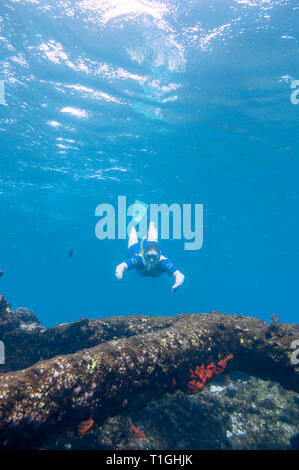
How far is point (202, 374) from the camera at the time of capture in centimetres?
552

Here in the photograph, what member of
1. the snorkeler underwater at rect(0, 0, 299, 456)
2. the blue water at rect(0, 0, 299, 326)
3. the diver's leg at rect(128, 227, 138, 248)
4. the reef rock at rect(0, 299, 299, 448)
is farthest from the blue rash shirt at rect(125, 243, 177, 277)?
the blue water at rect(0, 0, 299, 326)

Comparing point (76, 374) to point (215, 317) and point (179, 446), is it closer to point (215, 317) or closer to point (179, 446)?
point (179, 446)

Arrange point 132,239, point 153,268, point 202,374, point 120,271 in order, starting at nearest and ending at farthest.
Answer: point 202,374, point 120,271, point 153,268, point 132,239

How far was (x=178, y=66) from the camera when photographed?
13.3 metres

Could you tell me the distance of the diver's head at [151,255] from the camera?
9.92 meters

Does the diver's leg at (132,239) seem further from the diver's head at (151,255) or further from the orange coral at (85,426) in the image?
the orange coral at (85,426)

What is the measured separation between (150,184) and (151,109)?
10.8 m

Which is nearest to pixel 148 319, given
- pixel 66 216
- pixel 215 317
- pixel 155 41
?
pixel 215 317

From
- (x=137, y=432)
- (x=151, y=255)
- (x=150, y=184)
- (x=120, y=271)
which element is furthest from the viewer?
(x=150, y=184)

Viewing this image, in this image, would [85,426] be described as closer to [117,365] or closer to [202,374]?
[117,365]

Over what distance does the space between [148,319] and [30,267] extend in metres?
75.6

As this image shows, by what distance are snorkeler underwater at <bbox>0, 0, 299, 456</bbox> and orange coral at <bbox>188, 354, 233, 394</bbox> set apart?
39 mm

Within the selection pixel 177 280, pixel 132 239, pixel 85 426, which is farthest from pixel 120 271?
pixel 85 426

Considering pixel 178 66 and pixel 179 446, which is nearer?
pixel 179 446
